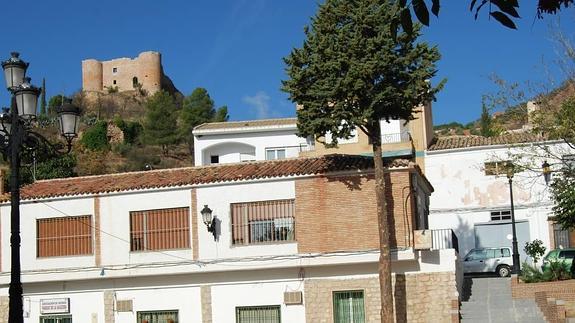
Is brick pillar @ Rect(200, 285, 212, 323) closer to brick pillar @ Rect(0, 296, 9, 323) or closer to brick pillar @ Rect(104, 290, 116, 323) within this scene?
brick pillar @ Rect(104, 290, 116, 323)

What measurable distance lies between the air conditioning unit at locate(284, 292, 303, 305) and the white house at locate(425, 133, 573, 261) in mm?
14852

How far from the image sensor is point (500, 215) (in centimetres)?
3819

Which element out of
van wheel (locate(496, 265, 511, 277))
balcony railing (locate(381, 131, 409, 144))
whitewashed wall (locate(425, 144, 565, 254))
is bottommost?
van wheel (locate(496, 265, 511, 277))

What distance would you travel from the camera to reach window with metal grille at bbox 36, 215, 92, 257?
1069 inches

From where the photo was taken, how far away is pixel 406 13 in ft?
16.3

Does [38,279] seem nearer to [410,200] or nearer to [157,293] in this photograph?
[157,293]

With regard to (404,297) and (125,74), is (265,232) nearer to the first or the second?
(404,297)

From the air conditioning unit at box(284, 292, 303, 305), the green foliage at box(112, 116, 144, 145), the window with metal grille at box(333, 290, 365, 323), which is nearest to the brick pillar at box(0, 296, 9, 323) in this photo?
the air conditioning unit at box(284, 292, 303, 305)

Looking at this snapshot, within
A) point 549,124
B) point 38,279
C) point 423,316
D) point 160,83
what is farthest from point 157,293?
point 160,83

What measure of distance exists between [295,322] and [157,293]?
4.58 m

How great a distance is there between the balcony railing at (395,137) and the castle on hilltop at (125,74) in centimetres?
7125

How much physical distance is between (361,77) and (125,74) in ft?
295

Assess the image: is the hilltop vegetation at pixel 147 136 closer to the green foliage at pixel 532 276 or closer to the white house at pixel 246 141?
the white house at pixel 246 141

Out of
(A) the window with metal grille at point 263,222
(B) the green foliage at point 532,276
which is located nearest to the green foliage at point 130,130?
(A) the window with metal grille at point 263,222
